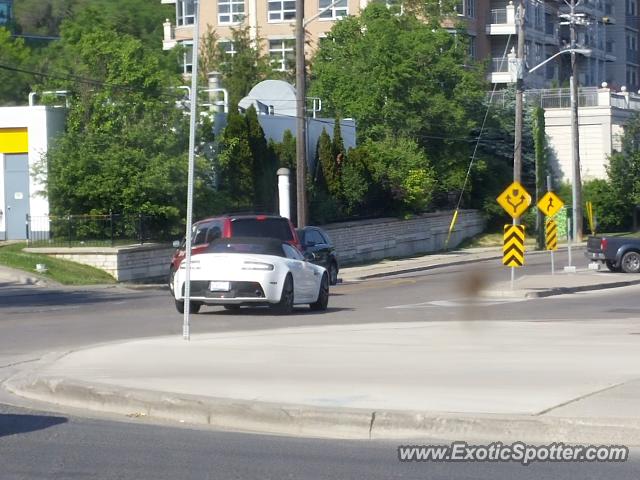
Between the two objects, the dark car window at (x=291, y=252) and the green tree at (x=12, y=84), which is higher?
A: the green tree at (x=12, y=84)

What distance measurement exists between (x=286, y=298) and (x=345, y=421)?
40.2ft

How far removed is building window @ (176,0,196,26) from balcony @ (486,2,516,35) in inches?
775

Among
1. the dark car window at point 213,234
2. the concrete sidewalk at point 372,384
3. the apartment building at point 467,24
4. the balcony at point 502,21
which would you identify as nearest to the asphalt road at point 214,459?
the concrete sidewalk at point 372,384

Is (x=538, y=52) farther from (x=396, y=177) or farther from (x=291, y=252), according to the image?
(x=291, y=252)

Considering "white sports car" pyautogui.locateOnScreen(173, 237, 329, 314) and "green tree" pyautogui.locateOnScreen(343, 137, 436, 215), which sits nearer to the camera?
"white sports car" pyautogui.locateOnScreen(173, 237, 329, 314)

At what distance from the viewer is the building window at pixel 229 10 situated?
78.9m

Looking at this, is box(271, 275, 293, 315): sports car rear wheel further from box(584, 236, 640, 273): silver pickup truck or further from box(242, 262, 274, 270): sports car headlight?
box(584, 236, 640, 273): silver pickup truck

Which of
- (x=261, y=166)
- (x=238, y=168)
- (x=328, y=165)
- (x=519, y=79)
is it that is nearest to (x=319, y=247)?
(x=238, y=168)

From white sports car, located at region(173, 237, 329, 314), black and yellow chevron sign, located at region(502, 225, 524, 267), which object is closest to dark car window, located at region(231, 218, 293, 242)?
white sports car, located at region(173, 237, 329, 314)

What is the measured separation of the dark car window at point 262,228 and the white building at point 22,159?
599 inches

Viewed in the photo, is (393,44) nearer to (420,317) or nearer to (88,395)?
(420,317)

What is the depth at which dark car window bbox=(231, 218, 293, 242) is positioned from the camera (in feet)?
79.2

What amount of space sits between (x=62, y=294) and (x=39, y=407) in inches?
739

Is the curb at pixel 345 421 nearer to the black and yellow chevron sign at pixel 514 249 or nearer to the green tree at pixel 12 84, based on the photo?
the black and yellow chevron sign at pixel 514 249
